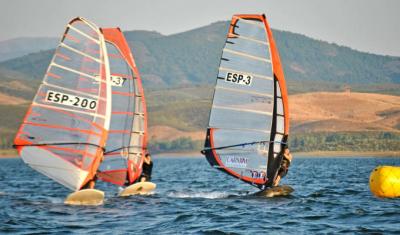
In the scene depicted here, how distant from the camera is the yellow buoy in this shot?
25625mm

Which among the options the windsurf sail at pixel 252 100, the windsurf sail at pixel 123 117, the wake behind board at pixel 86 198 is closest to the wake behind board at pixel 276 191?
the windsurf sail at pixel 252 100

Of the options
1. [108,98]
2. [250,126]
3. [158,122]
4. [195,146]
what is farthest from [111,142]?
[158,122]

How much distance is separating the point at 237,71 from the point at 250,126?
2004mm

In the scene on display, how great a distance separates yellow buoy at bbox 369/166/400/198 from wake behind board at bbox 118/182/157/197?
26.9 feet

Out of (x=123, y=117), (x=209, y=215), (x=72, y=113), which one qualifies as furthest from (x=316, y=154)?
(x=209, y=215)

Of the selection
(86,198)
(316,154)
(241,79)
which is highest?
A: (241,79)

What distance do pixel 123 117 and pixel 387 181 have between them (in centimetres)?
991

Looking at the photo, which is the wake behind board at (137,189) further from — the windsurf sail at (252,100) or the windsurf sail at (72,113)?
the windsurf sail at (252,100)

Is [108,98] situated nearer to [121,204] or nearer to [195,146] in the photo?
[121,204]

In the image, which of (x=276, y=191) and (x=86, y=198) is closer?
(x=86, y=198)

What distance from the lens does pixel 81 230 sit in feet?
63.2

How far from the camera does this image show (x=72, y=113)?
82.2 ft

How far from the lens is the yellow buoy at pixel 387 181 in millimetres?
25625

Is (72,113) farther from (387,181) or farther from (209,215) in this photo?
(387,181)
